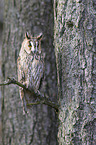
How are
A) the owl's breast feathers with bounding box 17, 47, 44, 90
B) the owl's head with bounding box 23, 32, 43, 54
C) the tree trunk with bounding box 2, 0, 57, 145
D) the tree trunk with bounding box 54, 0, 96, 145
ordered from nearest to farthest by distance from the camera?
the tree trunk with bounding box 54, 0, 96, 145 < the owl's head with bounding box 23, 32, 43, 54 < the owl's breast feathers with bounding box 17, 47, 44, 90 < the tree trunk with bounding box 2, 0, 57, 145

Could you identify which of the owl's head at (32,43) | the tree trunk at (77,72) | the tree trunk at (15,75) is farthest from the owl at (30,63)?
the tree trunk at (77,72)

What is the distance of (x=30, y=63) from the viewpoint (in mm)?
2852

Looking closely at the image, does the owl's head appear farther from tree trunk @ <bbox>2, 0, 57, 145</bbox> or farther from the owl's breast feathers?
tree trunk @ <bbox>2, 0, 57, 145</bbox>

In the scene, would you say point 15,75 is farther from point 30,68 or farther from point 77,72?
point 77,72

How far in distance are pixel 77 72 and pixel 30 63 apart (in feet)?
3.18

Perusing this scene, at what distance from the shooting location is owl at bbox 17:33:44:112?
276cm

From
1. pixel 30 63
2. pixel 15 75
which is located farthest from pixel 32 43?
pixel 15 75

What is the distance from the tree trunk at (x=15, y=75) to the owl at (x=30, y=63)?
1.72 ft

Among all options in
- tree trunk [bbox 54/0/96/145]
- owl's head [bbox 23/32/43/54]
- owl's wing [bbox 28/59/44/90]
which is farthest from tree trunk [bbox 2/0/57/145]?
tree trunk [bbox 54/0/96/145]

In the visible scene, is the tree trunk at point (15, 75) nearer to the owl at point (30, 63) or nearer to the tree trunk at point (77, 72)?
the owl at point (30, 63)

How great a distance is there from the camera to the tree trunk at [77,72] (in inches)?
77.5

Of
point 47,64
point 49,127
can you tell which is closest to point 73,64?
point 47,64

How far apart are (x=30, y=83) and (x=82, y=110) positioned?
1.16 m

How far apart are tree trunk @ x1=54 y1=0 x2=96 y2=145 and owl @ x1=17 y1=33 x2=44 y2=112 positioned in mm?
660
